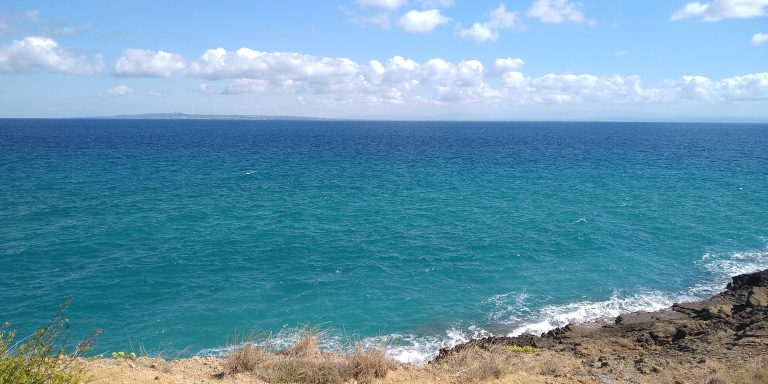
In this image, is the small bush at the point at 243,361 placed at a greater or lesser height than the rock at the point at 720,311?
greater

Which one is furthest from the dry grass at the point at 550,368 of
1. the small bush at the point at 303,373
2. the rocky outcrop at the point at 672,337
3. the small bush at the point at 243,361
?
the small bush at the point at 243,361

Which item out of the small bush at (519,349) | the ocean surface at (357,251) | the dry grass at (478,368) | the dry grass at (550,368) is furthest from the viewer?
the ocean surface at (357,251)

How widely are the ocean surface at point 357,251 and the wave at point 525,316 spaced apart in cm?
11

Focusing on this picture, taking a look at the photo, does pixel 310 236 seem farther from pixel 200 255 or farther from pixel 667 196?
pixel 667 196

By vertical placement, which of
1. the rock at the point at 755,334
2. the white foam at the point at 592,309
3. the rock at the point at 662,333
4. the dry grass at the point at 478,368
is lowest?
the white foam at the point at 592,309

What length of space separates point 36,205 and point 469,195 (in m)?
37.7

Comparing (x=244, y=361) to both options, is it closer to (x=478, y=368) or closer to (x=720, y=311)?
(x=478, y=368)

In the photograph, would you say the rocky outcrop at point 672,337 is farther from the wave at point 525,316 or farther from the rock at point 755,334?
the wave at point 525,316

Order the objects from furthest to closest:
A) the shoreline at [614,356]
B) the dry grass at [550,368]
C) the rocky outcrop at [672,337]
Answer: the rocky outcrop at [672,337] → the dry grass at [550,368] → the shoreline at [614,356]

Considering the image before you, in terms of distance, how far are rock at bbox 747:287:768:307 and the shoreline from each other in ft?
0.12

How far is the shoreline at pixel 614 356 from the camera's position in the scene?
12328 millimetres

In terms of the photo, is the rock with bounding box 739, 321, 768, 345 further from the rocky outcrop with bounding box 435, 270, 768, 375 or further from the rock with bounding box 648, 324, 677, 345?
the rock with bounding box 648, 324, 677, 345

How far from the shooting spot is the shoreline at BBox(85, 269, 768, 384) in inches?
485

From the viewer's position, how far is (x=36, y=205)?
4088cm
